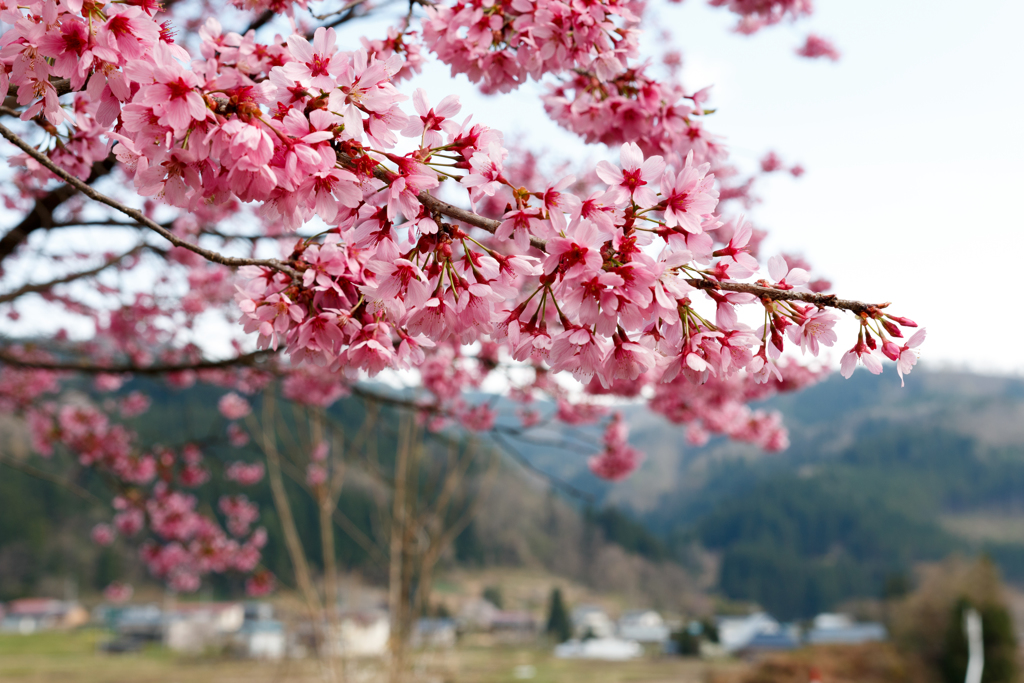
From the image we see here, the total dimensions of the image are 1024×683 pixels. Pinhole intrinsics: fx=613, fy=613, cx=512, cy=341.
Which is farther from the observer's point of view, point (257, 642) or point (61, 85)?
point (257, 642)

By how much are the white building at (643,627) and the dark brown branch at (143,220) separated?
3349 centimetres

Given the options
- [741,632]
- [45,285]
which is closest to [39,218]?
[45,285]

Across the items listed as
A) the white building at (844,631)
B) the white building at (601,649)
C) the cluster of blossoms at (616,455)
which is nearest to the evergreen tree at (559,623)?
the white building at (601,649)

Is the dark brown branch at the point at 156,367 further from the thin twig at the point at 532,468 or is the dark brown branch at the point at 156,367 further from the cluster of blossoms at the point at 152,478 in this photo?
the cluster of blossoms at the point at 152,478

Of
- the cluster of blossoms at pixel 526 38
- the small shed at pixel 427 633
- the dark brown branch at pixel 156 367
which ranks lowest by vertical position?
the small shed at pixel 427 633

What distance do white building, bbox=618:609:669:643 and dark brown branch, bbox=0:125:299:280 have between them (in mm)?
33486

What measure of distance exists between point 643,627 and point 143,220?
37.1 m

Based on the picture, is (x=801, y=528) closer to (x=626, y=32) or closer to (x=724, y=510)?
→ (x=724, y=510)

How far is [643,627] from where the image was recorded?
3353 centimetres

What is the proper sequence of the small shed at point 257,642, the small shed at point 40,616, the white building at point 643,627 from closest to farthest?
the small shed at point 257,642 < the white building at point 643,627 < the small shed at point 40,616

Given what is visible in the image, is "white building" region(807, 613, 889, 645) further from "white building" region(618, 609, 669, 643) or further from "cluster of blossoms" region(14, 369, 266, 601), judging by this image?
"cluster of blossoms" region(14, 369, 266, 601)

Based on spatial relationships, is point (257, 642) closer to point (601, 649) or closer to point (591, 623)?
point (601, 649)

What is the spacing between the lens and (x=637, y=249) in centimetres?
84

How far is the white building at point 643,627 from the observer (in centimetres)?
3203
